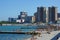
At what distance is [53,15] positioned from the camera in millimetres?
123750

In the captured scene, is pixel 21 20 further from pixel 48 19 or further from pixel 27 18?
pixel 48 19

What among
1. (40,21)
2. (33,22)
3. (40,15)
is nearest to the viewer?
(40,15)

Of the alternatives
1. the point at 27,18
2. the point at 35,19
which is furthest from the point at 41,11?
the point at 27,18

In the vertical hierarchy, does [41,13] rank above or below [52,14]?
above

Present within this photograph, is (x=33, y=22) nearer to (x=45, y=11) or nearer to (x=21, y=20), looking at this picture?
(x=21, y=20)

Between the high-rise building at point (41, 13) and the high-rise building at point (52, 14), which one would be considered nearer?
the high-rise building at point (41, 13)

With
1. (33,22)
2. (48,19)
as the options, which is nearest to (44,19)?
(48,19)

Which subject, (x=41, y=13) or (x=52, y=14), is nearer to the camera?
(x=41, y=13)

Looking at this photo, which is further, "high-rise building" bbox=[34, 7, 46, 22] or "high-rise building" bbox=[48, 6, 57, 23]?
"high-rise building" bbox=[48, 6, 57, 23]

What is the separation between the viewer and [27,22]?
136 metres

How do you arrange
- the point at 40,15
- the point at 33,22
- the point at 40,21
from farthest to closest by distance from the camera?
the point at 33,22
the point at 40,21
the point at 40,15

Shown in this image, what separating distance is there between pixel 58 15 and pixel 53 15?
1196 cm

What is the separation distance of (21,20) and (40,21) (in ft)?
51.0

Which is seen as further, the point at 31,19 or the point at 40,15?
the point at 31,19
